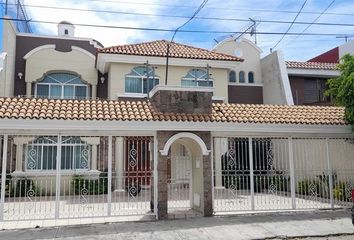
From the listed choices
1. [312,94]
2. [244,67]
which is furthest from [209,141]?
[312,94]

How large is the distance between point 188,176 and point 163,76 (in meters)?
8.69

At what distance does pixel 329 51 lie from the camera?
30516 millimetres

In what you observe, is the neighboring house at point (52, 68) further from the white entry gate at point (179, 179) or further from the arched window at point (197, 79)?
the white entry gate at point (179, 179)

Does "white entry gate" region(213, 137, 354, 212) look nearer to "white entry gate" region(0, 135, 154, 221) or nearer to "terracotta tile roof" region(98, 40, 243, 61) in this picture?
"white entry gate" region(0, 135, 154, 221)

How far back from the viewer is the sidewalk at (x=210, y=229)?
31.5 ft

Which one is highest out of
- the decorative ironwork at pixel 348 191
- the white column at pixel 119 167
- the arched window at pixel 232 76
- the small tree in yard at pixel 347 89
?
the arched window at pixel 232 76

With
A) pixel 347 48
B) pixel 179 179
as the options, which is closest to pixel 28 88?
pixel 179 179

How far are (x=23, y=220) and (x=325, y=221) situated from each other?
8.55 m

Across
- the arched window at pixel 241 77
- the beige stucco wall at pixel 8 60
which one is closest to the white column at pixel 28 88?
the beige stucco wall at pixel 8 60

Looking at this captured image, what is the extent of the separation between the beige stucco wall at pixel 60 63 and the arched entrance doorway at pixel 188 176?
1006 cm

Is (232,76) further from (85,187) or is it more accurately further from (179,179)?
(85,187)

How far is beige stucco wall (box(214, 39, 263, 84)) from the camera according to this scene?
2475cm

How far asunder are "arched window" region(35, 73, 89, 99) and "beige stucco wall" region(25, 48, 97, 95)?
338mm

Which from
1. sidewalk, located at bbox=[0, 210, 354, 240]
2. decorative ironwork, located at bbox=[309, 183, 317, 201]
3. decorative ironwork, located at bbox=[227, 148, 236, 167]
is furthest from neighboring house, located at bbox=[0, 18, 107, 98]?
decorative ironwork, located at bbox=[309, 183, 317, 201]
